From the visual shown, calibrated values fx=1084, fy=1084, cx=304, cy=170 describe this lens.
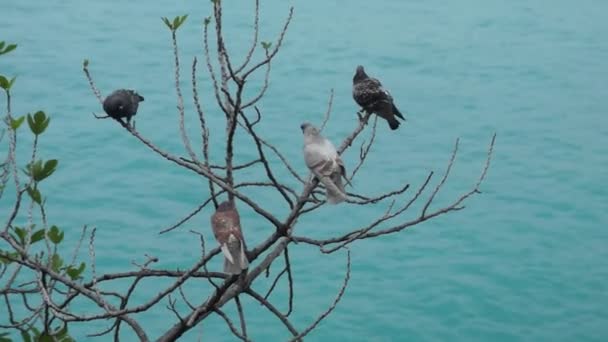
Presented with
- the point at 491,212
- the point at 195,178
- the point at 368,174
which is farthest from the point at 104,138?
the point at 491,212

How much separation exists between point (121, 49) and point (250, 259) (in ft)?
20.6

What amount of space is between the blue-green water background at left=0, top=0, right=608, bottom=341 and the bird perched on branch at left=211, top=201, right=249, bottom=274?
2.84 meters

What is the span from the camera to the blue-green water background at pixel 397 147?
5086mm

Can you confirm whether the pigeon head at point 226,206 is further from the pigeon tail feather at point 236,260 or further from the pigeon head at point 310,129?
the pigeon head at point 310,129

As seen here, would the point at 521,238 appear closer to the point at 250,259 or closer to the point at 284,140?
Result: the point at 284,140

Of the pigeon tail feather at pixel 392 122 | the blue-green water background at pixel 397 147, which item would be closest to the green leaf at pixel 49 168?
the pigeon tail feather at pixel 392 122

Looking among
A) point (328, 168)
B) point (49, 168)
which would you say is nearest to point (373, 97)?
point (328, 168)

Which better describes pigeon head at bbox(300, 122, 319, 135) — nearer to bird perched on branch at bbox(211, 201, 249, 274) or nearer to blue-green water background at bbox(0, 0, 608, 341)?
bird perched on branch at bbox(211, 201, 249, 274)

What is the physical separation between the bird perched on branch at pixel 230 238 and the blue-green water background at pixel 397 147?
9.31ft

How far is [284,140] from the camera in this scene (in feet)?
21.5

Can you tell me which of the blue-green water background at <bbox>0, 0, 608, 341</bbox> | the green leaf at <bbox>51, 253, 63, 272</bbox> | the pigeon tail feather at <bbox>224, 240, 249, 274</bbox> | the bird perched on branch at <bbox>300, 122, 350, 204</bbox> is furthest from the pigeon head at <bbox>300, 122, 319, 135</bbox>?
the blue-green water background at <bbox>0, 0, 608, 341</bbox>

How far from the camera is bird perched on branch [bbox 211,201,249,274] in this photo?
6.15 ft

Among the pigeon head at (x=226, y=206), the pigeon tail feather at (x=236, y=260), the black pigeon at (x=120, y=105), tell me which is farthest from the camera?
the black pigeon at (x=120, y=105)

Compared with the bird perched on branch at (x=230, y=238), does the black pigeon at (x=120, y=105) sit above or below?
above
